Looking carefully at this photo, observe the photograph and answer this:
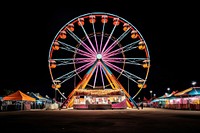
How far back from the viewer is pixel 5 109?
30.5 meters

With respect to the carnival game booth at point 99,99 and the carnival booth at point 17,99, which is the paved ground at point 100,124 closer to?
the carnival booth at point 17,99

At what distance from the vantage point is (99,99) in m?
33.7

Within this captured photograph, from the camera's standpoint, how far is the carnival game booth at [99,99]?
32906 mm

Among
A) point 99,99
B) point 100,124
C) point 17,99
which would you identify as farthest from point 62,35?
point 100,124

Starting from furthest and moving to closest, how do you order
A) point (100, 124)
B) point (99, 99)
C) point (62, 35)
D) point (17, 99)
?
point (99, 99)
point (62, 35)
point (17, 99)
point (100, 124)

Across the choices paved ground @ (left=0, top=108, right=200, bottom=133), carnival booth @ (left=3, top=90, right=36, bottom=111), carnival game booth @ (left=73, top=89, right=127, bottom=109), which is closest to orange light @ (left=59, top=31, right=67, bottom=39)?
carnival game booth @ (left=73, top=89, right=127, bottom=109)

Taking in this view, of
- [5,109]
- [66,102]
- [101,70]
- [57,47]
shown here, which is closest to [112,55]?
[101,70]

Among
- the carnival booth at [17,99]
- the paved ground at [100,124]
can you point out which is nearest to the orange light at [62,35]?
the carnival booth at [17,99]

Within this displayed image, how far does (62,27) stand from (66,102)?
988 cm

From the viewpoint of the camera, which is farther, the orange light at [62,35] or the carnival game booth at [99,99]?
the carnival game booth at [99,99]

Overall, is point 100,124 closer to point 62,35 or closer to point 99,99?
point 62,35

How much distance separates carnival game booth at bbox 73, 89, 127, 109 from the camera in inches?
1296

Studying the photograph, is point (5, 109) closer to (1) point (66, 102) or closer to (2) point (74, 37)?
(1) point (66, 102)

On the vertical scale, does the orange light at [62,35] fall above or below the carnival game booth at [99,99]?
above
